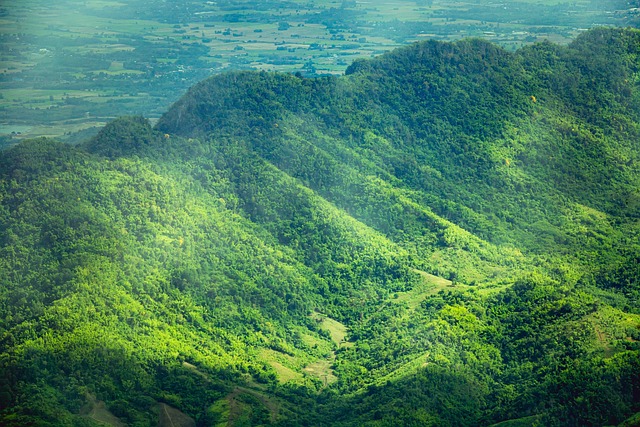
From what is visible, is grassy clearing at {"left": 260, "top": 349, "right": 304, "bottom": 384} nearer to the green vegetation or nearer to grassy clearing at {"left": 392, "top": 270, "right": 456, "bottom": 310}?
grassy clearing at {"left": 392, "top": 270, "right": 456, "bottom": 310}

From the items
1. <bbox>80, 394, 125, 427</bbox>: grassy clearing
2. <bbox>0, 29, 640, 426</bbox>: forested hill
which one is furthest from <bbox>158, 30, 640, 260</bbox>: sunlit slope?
<bbox>80, 394, 125, 427</bbox>: grassy clearing

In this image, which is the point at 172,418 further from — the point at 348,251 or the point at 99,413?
the point at 348,251

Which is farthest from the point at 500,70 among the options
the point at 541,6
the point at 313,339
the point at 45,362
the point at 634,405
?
the point at 541,6

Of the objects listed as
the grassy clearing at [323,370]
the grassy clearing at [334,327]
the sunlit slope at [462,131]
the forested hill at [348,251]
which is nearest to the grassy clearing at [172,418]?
the forested hill at [348,251]

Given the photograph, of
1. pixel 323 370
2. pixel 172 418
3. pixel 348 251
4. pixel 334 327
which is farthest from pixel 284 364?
pixel 348 251

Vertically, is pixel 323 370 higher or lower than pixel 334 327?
lower

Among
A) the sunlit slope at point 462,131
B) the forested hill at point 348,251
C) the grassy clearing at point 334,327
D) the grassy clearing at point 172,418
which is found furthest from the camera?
the sunlit slope at point 462,131

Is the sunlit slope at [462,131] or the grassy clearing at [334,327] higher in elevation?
the sunlit slope at [462,131]

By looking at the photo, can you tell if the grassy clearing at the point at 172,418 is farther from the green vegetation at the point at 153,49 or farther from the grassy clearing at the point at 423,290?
the green vegetation at the point at 153,49
